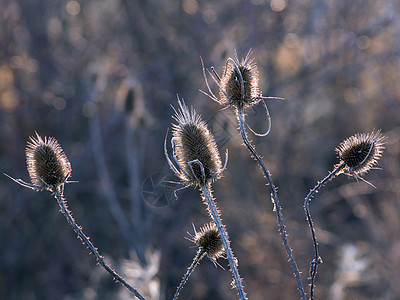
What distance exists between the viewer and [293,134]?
7199mm

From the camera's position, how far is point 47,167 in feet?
6.04

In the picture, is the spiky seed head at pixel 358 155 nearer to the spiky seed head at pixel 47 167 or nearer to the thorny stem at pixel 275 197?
the thorny stem at pixel 275 197

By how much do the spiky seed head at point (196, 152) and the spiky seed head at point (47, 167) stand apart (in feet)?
1.56

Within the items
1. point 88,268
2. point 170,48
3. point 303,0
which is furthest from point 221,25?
point 88,268

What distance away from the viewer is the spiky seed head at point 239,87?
72.7 inches

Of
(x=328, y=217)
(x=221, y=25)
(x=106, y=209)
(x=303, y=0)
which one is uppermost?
(x=303, y=0)

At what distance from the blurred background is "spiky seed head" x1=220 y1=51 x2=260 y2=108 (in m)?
3.47

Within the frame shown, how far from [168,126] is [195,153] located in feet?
14.9

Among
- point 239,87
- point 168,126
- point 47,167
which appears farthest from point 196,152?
point 168,126

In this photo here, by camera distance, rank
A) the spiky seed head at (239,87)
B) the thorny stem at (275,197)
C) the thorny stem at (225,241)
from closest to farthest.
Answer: the thorny stem at (225,241) < the thorny stem at (275,197) < the spiky seed head at (239,87)

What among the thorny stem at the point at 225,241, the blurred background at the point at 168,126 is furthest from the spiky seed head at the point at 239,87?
the blurred background at the point at 168,126

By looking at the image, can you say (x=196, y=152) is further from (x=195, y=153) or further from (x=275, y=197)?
(x=275, y=197)

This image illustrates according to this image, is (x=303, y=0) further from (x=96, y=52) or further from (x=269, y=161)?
(x=96, y=52)

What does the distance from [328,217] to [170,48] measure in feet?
11.9
